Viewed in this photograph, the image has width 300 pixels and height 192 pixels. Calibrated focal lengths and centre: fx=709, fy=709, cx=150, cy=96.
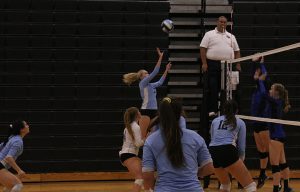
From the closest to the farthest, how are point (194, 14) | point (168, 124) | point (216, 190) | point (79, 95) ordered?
point (168, 124) < point (216, 190) < point (79, 95) < point (194, 14)

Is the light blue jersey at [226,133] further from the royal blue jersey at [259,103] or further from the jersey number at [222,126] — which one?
the royal blue jersey at [259,103]

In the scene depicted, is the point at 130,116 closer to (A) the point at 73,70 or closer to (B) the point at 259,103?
(B) the point at 259,103

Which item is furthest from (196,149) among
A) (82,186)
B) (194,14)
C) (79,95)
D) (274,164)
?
(194,14)

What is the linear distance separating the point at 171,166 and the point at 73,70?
10618mm

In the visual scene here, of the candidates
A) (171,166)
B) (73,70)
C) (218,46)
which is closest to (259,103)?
(218,46)

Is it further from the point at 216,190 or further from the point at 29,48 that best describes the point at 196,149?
the point at 29,48

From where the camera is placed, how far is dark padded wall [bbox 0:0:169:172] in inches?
552

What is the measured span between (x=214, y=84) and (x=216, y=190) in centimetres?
175

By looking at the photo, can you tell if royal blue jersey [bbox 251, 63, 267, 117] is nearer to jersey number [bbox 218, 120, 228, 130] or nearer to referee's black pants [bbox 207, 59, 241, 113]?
referee's black pants [bbox 207, 59, 241, 113]

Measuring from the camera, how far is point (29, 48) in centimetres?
1507

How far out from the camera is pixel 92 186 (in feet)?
41.3

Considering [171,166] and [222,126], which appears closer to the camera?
[171,166]

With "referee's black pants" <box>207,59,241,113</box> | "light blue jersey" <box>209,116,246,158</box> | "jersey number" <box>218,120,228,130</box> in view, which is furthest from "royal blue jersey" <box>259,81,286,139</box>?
"jersey number" <box>218,120,228,130</box>

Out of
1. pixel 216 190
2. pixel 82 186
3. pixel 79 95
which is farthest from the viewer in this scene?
pixel 79 95
